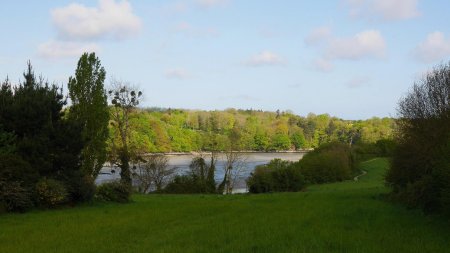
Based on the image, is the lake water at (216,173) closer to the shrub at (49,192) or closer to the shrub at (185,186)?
the shrub at (185,186)

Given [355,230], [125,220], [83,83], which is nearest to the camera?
[355,230]

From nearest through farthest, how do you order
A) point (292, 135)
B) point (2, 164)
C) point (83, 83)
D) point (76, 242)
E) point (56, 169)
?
point (76, 242)
point (2, 164)
point (56, 169)
point (83, 83)
point (292, 135)

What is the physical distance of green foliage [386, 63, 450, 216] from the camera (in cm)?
2219

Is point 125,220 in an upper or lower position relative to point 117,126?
lower

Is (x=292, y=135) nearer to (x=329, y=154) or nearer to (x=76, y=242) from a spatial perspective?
(x=329, y=154)

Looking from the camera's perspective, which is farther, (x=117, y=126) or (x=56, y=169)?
(x=117, y=126)

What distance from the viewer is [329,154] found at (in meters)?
66.2

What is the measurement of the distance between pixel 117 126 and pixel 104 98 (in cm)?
1263

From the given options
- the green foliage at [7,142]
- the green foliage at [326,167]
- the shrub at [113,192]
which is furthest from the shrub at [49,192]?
the green foliage at [326,167]

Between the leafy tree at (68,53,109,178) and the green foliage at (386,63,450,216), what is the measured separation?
20856 millimetres

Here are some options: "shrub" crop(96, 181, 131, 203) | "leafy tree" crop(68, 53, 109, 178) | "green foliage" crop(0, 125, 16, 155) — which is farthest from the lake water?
"green foliage" crop(0, 125, 16, 155)

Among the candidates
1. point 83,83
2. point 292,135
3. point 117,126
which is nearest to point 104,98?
point 83,83

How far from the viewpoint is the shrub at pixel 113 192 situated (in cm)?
2542

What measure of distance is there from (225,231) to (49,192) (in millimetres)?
9819
